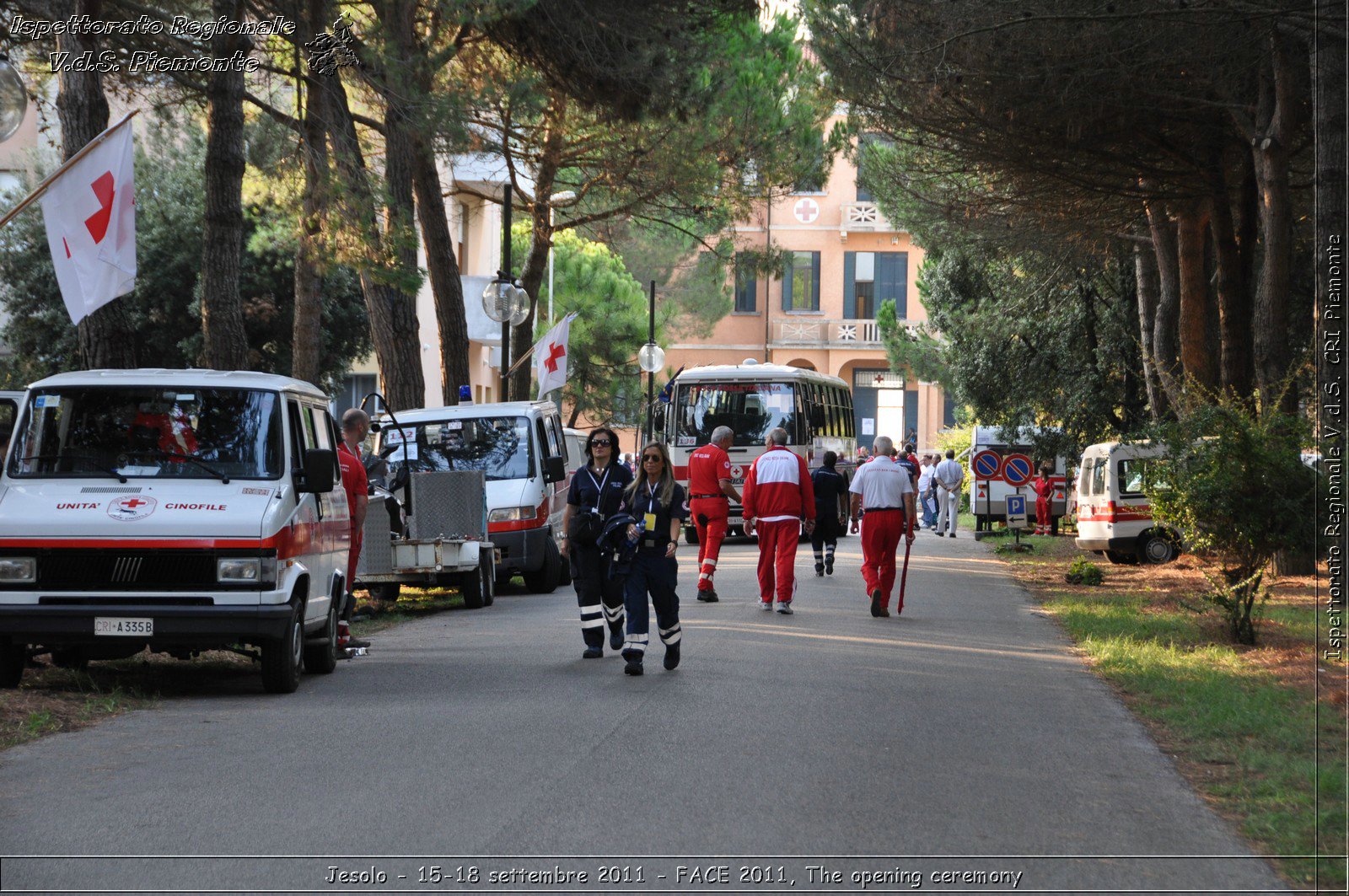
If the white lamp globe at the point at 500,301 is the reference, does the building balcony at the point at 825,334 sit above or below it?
above

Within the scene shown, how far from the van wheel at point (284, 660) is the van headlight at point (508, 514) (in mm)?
8091

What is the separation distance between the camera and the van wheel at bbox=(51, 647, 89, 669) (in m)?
11.0

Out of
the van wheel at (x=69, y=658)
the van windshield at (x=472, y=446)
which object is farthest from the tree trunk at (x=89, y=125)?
the van windshield at (x=472, y=446)

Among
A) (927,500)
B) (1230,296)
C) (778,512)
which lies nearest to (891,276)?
(927,500)

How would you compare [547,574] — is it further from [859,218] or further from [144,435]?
[859,218]

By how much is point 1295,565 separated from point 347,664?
39.9 feet

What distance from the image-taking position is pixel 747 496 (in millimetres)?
17156

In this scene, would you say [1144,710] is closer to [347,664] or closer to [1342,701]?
[1342,701]

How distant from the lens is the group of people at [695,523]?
12031 mm

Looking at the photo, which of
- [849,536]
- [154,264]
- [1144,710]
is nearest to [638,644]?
[1144,710]

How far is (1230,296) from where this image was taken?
22406 millimetres

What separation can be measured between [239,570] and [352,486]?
3.42 m

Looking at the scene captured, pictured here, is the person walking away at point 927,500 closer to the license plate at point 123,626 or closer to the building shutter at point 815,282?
the building shutter at point 815,282

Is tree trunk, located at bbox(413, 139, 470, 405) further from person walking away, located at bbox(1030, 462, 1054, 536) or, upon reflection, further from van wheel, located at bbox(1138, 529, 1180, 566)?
person walking away, located at bbox(1030, 462, 1054, 536)
